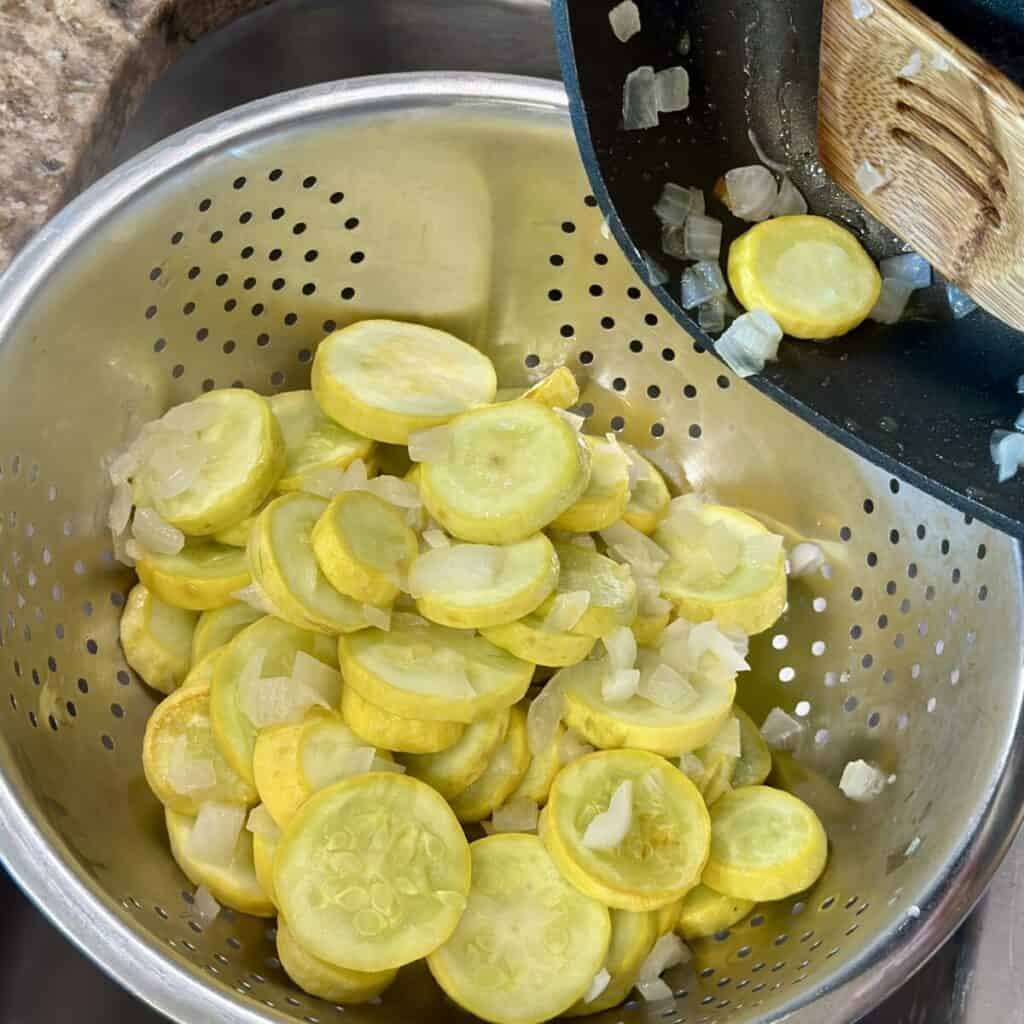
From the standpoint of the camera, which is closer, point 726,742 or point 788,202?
point 788,202

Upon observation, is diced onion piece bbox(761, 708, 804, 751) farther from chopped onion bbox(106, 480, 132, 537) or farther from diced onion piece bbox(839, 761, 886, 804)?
chopped onion bbox(106, 480, 132, 537)

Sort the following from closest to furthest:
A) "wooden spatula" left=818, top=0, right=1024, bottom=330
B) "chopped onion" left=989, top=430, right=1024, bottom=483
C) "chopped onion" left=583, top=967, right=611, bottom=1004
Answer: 1. "wooden spatula" left=818, top=0, right=1024, bottom=330
2. "chopped onion" left=989, top=430, right=1024, bottom=483
3. "chopped onion" left=583, top=967, right=611, bottom=1004

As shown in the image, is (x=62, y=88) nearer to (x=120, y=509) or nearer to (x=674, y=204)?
(x=120, y=509)

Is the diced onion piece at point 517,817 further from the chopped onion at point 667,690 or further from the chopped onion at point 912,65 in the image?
the chopped onion at point 912,65

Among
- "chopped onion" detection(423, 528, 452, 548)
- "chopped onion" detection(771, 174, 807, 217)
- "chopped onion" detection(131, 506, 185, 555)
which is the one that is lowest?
"chopped onion" detection(131, 506, 185, 555)


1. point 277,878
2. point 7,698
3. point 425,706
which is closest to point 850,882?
point 425,706

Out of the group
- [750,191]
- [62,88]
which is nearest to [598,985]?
[750,191]

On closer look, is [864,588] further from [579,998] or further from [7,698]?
[7,698]

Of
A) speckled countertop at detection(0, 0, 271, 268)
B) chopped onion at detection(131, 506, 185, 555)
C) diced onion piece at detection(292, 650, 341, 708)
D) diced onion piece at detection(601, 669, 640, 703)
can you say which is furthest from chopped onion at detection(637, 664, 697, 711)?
speckled countertop at detection(0, 0, 271, 268)
